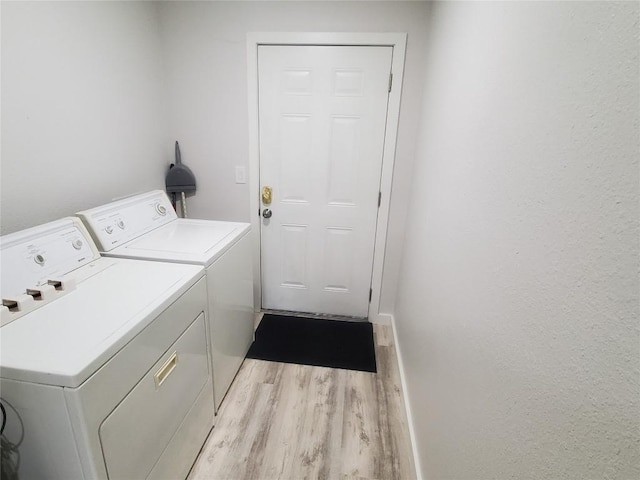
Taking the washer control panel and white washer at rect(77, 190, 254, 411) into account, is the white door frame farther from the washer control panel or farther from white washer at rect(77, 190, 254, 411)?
the washer control panel

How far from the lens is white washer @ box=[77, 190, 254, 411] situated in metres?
1.51

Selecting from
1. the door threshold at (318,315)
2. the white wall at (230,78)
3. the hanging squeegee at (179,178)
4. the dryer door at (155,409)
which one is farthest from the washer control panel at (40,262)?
the door threshold at (318,315)

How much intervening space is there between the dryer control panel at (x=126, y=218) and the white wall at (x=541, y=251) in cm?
156

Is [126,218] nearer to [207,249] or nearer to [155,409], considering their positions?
[207,249]

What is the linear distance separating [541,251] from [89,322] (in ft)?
3.99

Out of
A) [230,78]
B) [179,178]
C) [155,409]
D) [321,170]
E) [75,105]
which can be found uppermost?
[230,78]

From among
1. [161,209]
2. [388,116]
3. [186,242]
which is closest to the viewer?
[186,242]

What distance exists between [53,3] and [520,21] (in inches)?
73.1

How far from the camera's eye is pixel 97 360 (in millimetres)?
836

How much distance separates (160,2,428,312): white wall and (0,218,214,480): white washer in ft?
3.67

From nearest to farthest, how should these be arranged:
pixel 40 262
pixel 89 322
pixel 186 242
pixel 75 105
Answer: pixel 89 322 < pixel 40 262 < pixel 75 105 < pixel 186 242

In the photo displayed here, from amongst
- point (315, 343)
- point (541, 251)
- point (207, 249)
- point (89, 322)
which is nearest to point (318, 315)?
point (315, 343)

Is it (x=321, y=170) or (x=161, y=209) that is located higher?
(x=321, y=170)

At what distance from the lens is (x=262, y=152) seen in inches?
91.5
